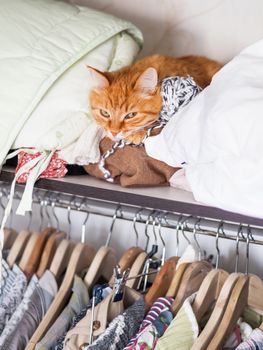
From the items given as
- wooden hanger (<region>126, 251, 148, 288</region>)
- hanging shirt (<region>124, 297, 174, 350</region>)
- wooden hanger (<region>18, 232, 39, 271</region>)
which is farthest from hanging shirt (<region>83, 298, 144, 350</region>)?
wooden hanger (<region>18, 232, 39, 271</region>)

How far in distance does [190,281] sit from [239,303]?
0.11 meters

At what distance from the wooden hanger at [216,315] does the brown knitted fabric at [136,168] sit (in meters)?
0.21

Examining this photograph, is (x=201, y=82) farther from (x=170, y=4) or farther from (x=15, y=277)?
(x=15, y=277)

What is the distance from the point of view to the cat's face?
1307mm

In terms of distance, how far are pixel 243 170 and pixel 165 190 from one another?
0.71 ft

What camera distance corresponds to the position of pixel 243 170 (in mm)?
1071

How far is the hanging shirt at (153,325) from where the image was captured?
1218mm

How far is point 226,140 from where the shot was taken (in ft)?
3.59

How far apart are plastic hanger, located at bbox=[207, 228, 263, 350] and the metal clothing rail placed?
0.06 m

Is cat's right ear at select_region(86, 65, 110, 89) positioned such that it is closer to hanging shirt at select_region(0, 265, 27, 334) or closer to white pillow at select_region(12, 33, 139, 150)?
white pillow at select_region(12, 33, 139, 150)

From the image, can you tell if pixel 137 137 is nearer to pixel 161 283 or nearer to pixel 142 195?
pixel 142 195

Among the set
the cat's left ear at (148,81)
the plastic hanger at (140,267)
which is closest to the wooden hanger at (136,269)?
the plastic hanger at (140,267)

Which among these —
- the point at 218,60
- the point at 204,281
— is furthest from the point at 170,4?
the point at 204,281

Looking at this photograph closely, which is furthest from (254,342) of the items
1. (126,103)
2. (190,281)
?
(126,103)
